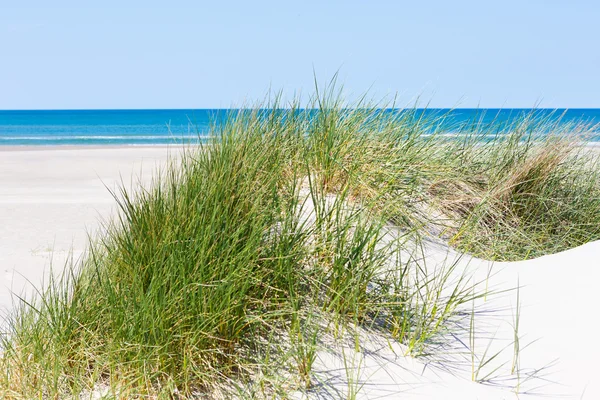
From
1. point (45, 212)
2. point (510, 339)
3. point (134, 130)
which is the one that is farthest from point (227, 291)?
point (134, 130)

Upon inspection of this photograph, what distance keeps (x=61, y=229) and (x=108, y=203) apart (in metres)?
2.06

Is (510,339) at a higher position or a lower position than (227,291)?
lower

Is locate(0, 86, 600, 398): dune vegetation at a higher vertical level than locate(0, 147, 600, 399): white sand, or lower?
higher

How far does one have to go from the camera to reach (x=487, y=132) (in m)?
5.35

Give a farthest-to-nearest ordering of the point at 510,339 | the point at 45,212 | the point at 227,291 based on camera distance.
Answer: the point at 45,212
the point at 510,339
the point at 227,291

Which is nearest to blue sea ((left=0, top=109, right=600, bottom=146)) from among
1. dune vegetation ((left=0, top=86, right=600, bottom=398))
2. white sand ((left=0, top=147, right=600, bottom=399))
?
dune vegetation ((left=0, top=86, right=600, bottom=398))

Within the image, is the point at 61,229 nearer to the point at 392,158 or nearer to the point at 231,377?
the point at 392,158

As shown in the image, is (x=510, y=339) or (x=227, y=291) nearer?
(x=227, y=291)

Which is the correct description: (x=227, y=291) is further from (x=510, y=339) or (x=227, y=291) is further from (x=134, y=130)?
(x=134, y=130)

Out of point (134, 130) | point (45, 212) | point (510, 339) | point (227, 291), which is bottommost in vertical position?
point (134, 130)

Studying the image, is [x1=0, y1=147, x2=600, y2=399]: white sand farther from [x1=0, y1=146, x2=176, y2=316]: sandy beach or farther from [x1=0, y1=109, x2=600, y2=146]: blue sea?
[x1=0, y1=109, x2=600, y2=146]: blue sea

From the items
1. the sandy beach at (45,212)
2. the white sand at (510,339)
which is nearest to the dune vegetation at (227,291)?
the white sand at (510,339)

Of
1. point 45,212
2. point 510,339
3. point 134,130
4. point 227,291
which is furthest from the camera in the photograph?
point 134,130
